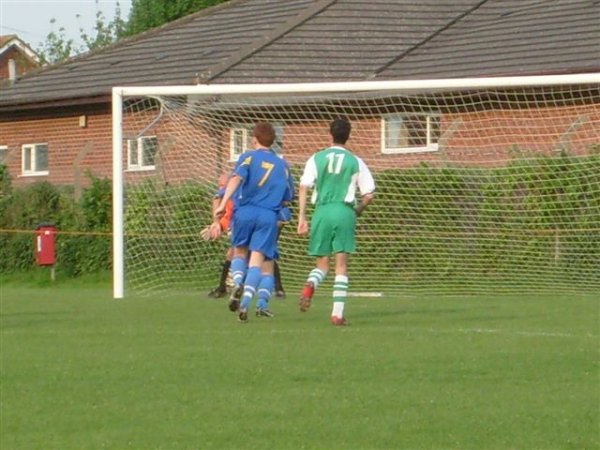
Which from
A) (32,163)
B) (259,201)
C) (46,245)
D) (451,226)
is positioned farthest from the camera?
(32,163)

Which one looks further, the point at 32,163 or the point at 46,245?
the point at 32,163

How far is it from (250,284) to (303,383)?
418 centimetres

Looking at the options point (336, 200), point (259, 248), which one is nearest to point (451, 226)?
point (259, 248)

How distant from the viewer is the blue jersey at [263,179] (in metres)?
13.4

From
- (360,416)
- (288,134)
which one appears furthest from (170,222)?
(360,416)

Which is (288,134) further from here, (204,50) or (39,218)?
(204,50)

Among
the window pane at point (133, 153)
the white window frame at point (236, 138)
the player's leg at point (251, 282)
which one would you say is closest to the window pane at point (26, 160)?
the window pane at point (133, 153)

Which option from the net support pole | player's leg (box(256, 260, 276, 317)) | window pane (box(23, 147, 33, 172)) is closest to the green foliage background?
the net support pole

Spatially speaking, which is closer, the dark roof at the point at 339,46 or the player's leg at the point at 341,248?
the player's leg at the point at 341,248

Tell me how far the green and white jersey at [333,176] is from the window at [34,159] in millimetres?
23514

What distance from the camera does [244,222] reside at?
44.2ft

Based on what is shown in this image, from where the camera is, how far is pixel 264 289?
13.6 metres

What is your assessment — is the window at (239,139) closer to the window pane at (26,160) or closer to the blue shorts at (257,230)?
the blue shorts at (257,230)

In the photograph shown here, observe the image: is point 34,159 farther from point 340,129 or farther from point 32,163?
point 340,129
